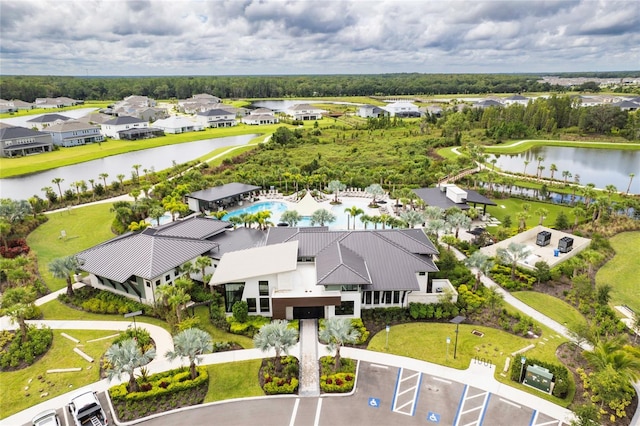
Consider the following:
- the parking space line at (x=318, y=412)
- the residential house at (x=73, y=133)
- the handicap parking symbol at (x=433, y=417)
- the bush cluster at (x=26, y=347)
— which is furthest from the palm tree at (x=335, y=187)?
the residential house at (x=73, y=133)

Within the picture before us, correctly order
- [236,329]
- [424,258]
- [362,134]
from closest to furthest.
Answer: [236,329] → [424,258] → [362,134]

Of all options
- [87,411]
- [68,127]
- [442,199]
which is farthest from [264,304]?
[68,127]

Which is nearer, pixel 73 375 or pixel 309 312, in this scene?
pixel 73 375

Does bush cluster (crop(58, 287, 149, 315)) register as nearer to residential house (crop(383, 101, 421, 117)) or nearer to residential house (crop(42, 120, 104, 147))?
residential house (crop(42, 120, 104, 147))

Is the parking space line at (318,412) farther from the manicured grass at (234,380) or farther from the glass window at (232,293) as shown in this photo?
the glass window at (232,293)

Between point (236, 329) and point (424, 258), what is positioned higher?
point (424, 258)

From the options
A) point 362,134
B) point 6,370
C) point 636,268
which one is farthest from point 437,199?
point 362,134

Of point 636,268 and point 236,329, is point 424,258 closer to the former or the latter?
point 236,329
